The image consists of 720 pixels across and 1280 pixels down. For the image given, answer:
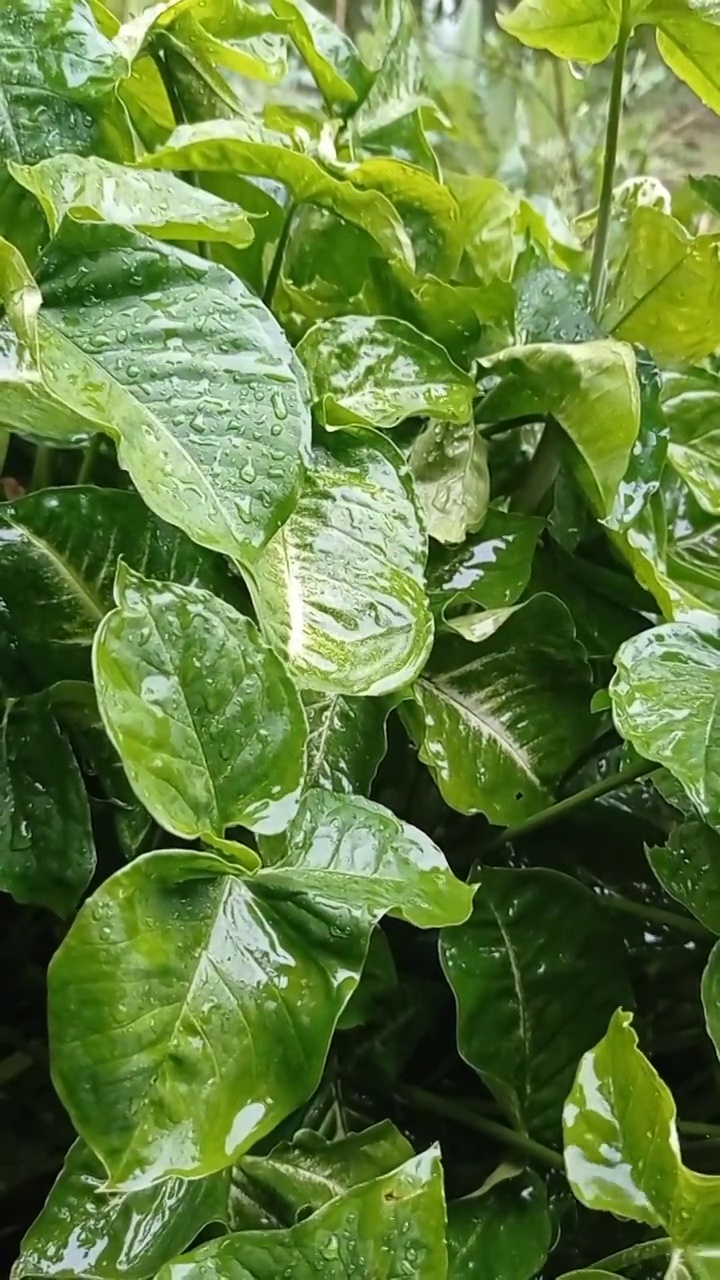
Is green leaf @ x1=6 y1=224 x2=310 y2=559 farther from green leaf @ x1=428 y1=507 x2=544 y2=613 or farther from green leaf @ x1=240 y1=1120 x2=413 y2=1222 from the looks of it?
green leaf @ x1=240 y1=1120 x2=413 y2=1222

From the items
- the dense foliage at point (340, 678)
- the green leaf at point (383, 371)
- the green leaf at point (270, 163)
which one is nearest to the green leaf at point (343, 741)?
the dense foliage at point (340, 678)

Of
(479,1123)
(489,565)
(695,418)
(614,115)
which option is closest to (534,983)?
(479,1123)

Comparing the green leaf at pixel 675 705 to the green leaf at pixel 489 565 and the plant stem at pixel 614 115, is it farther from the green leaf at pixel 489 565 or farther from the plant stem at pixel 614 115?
the plant stem at pixel 614 115

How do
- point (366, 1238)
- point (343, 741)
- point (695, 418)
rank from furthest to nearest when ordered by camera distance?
point (695, 418) < point (343, 741) < point (366, 1238)

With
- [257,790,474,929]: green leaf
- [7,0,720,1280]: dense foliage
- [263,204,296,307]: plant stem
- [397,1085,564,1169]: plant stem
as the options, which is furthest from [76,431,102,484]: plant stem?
[397,1085,564,1169]: plant stem

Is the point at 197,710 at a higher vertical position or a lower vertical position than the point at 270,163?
lower

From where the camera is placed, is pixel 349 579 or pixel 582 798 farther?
pixel 582 798

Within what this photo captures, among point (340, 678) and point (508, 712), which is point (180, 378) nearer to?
point (340, 678)
